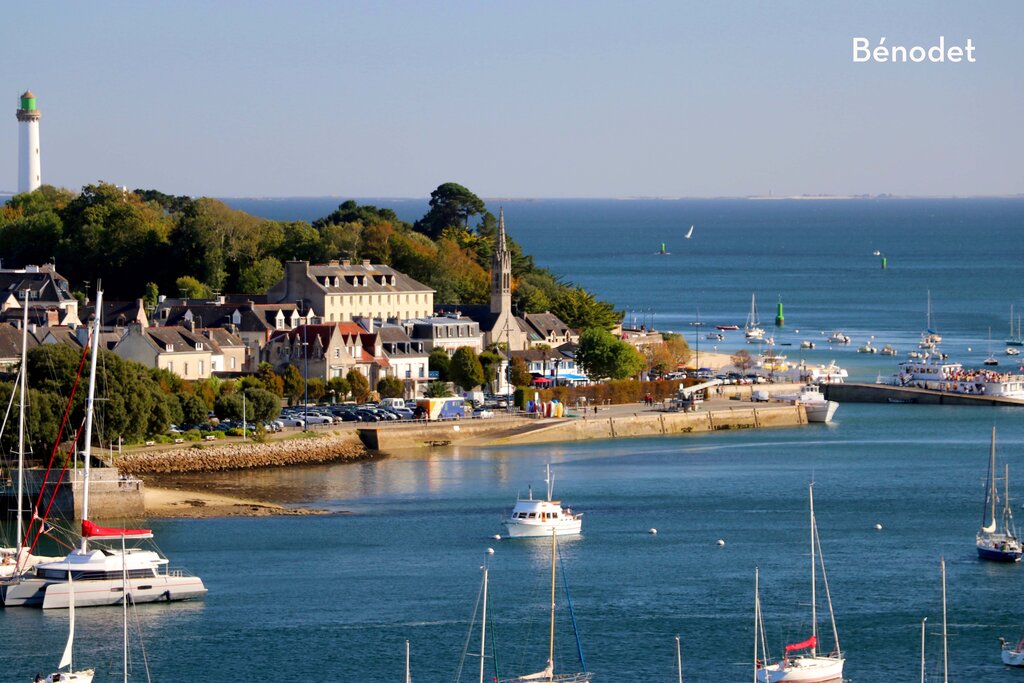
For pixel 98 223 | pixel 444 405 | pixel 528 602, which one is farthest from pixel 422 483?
pixel 98 223

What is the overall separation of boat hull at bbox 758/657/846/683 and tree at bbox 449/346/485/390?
139 feet

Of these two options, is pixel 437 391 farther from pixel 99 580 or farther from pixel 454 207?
pixel 454 207

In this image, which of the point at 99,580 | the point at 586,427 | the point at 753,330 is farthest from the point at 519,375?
the point at 99,580

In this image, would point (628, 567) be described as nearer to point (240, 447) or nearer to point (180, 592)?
point (180, 592)

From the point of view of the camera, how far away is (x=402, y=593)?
140 feet

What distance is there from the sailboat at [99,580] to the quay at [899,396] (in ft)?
153

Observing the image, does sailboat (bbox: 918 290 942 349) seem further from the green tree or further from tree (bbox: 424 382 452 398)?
the green tree

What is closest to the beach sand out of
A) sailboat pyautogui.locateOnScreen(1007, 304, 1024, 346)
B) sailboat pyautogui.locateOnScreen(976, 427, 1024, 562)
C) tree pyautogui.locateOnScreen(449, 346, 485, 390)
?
sailboat pyautogui.locateOnScreen(976, 427, 1024, 562)

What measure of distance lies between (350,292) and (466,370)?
9.70 meters

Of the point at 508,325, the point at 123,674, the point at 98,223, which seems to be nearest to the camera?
the point at 123,674

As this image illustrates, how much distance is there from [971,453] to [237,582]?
30561mm

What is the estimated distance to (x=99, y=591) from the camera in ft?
136

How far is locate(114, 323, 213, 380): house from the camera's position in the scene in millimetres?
70625

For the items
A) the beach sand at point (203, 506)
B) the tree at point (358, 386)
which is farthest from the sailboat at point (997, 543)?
the tree at point (358, 386)
